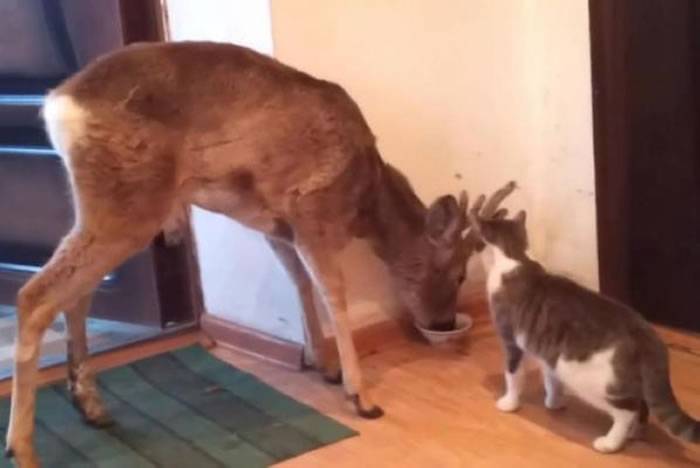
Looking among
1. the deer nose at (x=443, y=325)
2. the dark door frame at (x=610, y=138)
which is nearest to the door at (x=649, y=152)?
the dark door frame at (x=610, y=138)

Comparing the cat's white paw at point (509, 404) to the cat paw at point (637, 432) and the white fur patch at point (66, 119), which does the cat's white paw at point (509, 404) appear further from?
the white fur patch at point (66, 119)

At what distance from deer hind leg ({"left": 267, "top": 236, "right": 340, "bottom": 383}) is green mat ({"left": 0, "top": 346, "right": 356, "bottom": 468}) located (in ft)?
0.51

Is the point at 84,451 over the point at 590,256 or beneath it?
beneath

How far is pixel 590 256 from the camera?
311 cm

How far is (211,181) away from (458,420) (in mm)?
832

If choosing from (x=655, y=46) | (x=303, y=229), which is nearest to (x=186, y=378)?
(x=303, y=229)

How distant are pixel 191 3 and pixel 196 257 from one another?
763 mm

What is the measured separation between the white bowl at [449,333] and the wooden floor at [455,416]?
3 centimetres

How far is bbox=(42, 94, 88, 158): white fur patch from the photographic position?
2352 millimetres

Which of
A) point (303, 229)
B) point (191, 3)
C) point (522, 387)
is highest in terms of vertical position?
point (191, 3)

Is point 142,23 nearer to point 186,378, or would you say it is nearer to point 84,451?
point 186,378

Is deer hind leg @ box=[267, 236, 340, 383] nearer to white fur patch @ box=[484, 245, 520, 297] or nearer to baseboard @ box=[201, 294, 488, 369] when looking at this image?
baseboard @ box=[201, 294, 488, 369]

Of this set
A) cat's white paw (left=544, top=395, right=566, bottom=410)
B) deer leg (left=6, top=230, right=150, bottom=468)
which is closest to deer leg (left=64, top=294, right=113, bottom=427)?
deer leg (left=6, top=230, right=150, bottom=468)

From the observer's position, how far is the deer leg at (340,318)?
264 cm
